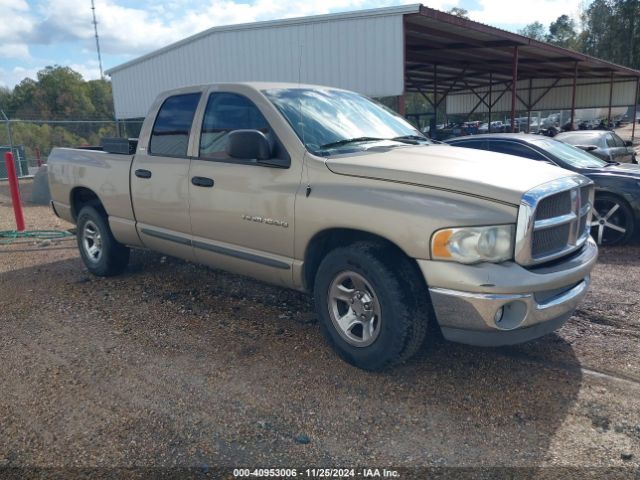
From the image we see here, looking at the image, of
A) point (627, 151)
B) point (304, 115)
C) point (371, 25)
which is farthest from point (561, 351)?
point (371, 25)

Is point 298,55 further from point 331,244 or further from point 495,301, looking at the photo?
point 495,301

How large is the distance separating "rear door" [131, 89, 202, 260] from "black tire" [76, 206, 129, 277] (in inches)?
28.0

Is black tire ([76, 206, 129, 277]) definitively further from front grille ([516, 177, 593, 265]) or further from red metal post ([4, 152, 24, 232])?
front grille ([516, 177, 593, 265])

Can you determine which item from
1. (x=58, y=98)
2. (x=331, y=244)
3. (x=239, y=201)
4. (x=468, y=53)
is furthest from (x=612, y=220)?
(x=58, y=98)

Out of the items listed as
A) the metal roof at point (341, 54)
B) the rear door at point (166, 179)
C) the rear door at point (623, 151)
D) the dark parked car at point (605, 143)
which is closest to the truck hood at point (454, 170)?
the rear door at point (166, 179)

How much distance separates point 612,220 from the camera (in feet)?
23.6

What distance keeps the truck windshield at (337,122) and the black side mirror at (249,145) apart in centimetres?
29

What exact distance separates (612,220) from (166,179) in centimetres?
583

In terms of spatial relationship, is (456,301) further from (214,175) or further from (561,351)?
(214,175)

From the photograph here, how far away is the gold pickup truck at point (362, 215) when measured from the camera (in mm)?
3143

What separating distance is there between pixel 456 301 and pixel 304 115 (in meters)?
1.96

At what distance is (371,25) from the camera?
42.0 ft

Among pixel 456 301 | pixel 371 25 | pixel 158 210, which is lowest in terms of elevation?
pixel 456 301

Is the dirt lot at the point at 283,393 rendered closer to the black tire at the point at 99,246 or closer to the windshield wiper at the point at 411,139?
the black tire at the point at 99,246
